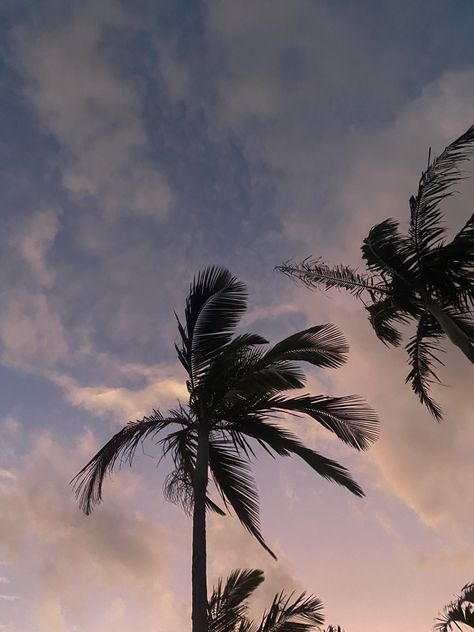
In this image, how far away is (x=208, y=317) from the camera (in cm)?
1000

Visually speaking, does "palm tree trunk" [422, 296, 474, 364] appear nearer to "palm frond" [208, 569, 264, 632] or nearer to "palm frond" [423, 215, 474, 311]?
"palm frond" [423, 215, 474, 311]

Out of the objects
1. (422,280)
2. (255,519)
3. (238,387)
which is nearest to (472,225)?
(422,280)

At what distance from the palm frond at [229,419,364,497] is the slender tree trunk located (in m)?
0.88

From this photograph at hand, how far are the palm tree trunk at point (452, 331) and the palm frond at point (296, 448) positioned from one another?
3.53m

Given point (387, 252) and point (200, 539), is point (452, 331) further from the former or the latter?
point (200, 539)

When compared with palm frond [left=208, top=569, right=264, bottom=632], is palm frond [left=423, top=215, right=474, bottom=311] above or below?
above

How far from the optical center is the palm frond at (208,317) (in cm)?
A: 971

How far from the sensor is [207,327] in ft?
32.6

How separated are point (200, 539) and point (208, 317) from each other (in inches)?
160

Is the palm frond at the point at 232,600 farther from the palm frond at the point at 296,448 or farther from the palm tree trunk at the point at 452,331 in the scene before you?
the palm tree trunk at the point at 452,331

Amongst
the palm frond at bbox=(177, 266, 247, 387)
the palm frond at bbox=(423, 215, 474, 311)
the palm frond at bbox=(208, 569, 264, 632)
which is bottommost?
the palm frond at bbox=(208, 569, 264, 632)

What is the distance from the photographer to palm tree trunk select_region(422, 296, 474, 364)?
7.11m

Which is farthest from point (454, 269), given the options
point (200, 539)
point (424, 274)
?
point (200, 539)

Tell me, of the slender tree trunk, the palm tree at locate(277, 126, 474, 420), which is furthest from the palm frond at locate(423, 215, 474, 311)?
the slender tree trunk
